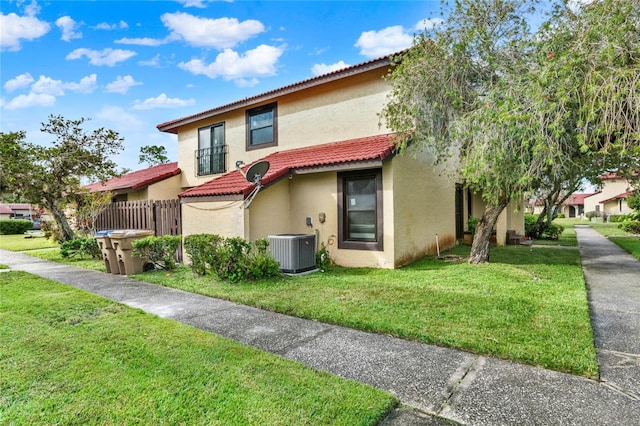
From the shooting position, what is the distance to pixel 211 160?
1555 cm

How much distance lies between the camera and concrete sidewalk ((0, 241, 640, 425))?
2.89 m

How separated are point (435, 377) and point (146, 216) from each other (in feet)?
41.1

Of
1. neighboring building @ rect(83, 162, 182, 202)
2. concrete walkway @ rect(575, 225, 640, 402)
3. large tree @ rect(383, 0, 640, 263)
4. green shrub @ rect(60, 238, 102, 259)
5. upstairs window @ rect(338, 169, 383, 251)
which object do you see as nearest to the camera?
concrete walkway @ rect(575, 225, 640, 402)

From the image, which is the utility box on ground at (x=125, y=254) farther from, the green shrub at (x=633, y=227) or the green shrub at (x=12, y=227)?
the green shrub at (x=12, y=227)

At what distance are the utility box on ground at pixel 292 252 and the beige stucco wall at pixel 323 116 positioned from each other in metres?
4.18

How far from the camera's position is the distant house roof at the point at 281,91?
10.4 metres

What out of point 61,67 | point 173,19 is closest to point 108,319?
point 173,19

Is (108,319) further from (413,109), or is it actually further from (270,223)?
(413,109)

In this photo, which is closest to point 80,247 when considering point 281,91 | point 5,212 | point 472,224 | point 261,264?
point 261,264

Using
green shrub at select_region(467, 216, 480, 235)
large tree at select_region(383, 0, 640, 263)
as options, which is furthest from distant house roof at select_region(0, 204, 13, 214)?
large tree at select_region(383, 0, 640, 263)

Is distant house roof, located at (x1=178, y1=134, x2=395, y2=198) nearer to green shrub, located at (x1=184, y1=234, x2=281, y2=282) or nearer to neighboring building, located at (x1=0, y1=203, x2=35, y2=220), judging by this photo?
green shrub, located at (x1=184, y1=234, x2=281, y2=282)

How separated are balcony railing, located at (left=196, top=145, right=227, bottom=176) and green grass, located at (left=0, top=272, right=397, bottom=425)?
10.6 meters

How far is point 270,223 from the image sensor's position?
1056 cm

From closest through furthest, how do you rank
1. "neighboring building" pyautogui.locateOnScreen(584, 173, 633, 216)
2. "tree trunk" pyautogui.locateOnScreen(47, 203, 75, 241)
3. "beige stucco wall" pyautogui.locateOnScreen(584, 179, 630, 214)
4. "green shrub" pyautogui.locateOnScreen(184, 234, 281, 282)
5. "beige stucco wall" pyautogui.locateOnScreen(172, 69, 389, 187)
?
"green shrub" pyautogui.locateOnScreen(184, 234, 281, 282) < "beige stucco wall" pyautogui.locateOnScreen(172, 69, 389, 187) < "tree trunk" pyautogui.locateOnScreen(47, 203, 75, 241) < "neighboring building" pyautogui.locateOnScreen(584, 173, 633, 216) < "beige stucco wall" pyautogui.locateOnScreen(584, 179, 630, 214)
